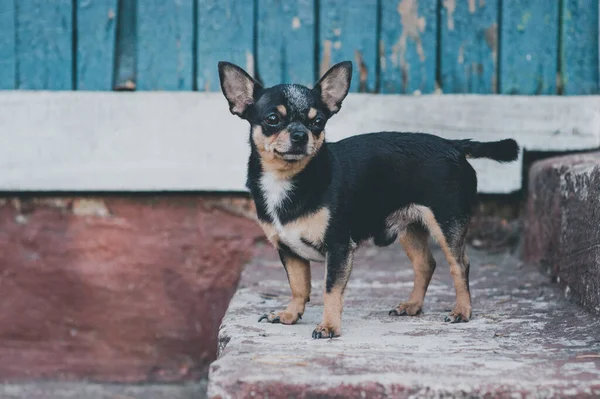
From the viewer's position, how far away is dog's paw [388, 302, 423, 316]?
330 centimetres

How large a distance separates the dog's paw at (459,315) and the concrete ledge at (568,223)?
462 millimetres

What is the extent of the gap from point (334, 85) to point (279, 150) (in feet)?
1.36

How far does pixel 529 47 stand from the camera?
456cm

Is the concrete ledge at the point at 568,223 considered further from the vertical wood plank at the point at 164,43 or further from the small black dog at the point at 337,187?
the vertical wood plank at the point at 164,43

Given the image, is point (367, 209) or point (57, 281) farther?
A: point (57, 281)

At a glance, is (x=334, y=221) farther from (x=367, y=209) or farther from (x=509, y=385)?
(x=509, y=385)

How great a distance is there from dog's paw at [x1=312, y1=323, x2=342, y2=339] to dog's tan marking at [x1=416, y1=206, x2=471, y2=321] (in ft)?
1.87

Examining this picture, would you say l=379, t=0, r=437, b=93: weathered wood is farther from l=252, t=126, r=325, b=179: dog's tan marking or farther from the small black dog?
l=252, t=126, r=325, b=179: dog's tan marking

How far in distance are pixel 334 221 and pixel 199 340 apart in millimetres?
1873

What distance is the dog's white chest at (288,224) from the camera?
2961 millimetres

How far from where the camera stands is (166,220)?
14.9 ft

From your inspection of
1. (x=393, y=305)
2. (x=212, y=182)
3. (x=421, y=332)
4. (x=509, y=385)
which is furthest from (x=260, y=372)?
(x=212, y=182)

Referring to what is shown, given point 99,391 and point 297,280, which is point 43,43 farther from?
point 297,280

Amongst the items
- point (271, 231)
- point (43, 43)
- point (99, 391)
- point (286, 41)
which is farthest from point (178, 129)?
point (271, 231)
